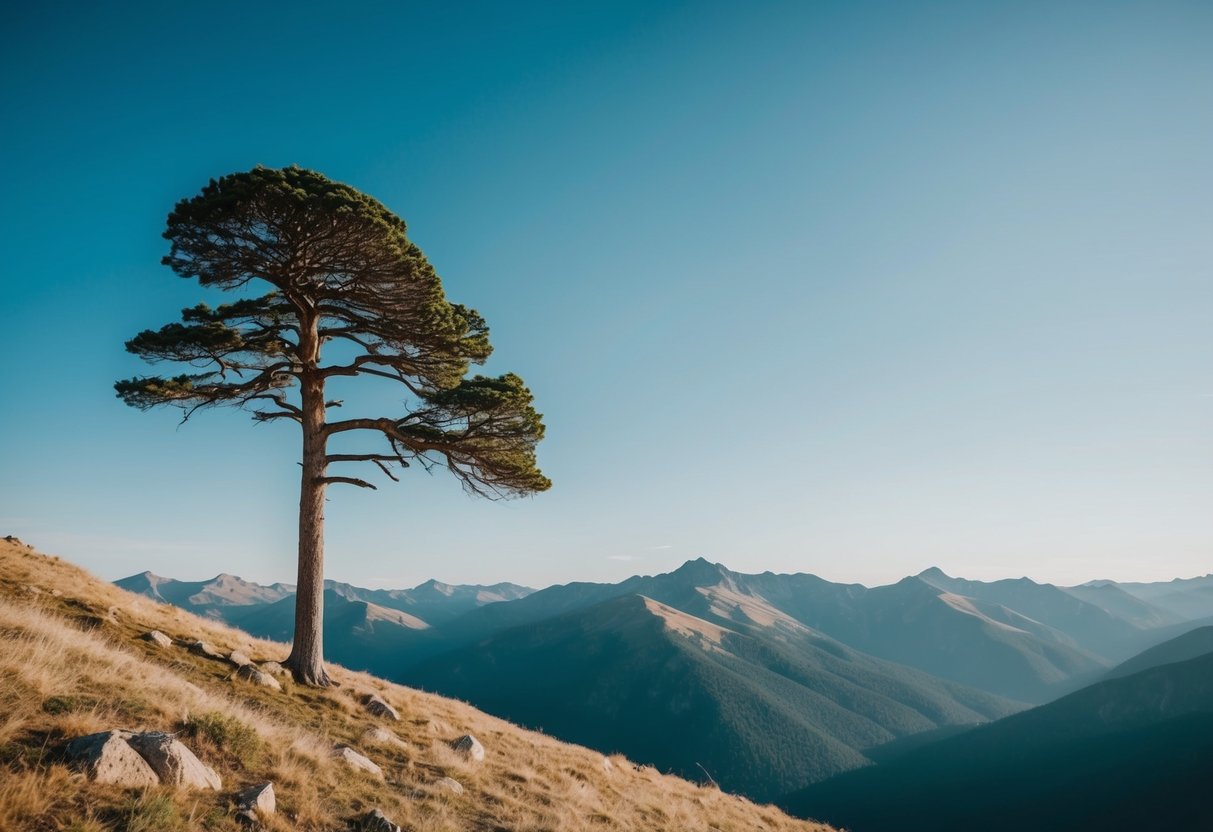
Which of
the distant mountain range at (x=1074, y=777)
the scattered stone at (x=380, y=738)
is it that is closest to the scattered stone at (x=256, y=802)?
the scattered stone at (x=380, y=738)

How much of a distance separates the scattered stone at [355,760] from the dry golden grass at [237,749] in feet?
0.69

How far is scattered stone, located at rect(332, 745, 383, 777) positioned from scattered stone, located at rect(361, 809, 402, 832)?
74.6 inches

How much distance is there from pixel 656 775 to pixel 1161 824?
169 metres

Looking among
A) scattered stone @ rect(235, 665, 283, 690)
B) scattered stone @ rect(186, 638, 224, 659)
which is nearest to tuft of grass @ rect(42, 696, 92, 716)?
scattered stone @ rect(235, 665, 283, 690)

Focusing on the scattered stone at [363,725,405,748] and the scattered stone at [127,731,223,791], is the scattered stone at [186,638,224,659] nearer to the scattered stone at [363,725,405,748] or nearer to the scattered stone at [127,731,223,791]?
the scattered stone at [363,725,405,748]

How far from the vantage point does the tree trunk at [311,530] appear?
14086 millimetres

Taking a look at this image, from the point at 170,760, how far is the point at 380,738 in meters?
5.57

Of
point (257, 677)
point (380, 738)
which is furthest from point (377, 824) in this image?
point (257, 677)

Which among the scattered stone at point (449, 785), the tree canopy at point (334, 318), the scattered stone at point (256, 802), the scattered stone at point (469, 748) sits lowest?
the scattered stone at point (469, 748)

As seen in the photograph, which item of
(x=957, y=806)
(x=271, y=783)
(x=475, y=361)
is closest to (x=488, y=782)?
(x=271, y=783)

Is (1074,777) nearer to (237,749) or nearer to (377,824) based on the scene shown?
(377,824)

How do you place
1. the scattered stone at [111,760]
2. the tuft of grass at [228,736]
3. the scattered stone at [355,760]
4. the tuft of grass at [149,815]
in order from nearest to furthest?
the tuft of grass at [149,815] < the scattered stone at [111,760] < the tuft of grass at [228,736] < the scattered stone at [355,760]

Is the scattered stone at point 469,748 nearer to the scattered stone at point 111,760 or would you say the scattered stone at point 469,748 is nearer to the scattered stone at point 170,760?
the scattered stone at point 170,760

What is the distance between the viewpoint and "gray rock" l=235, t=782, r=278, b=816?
6473 mm
